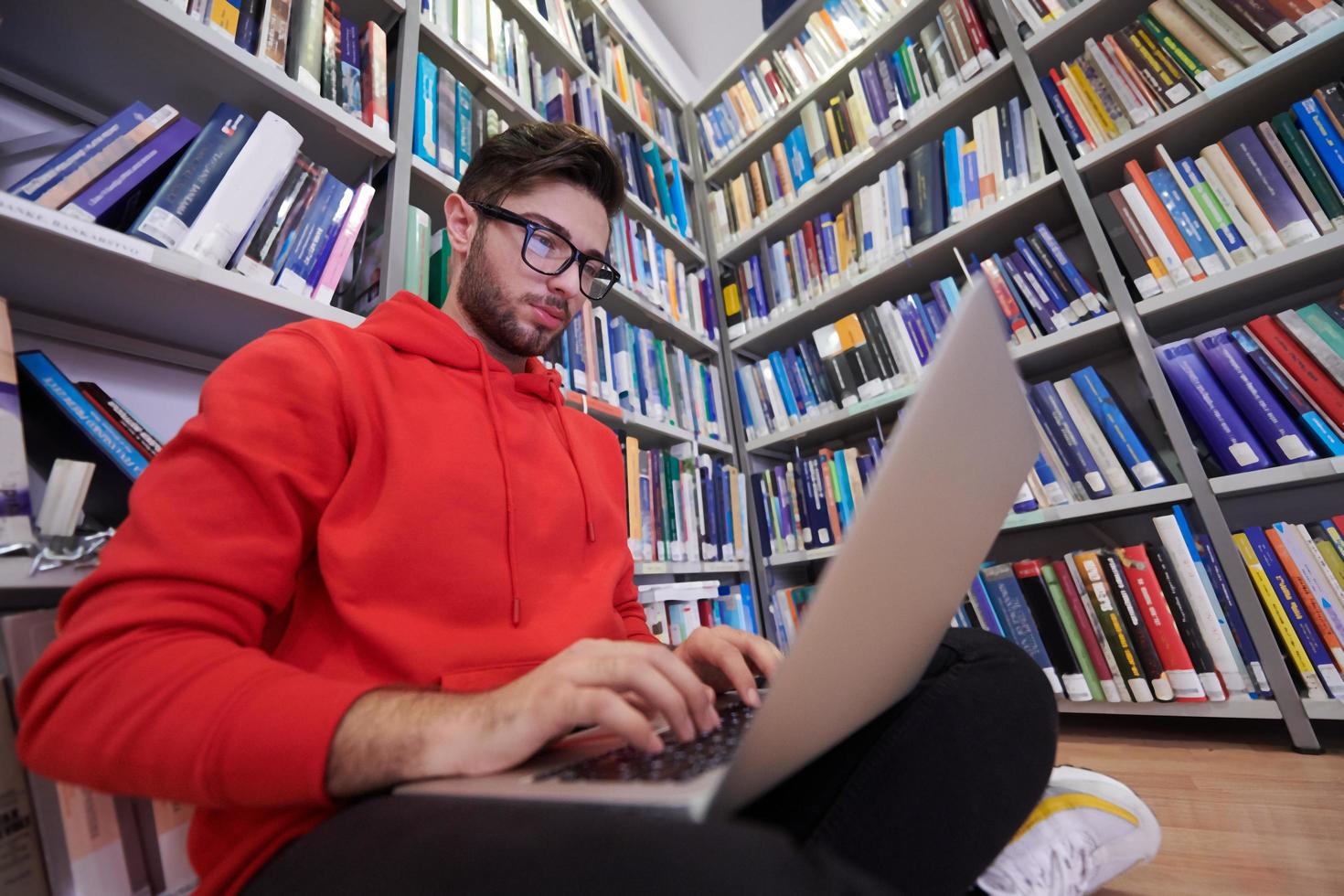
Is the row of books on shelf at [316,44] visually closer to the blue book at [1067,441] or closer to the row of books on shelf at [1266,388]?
the blue book at [1067,441]

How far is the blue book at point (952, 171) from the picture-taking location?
1.58m

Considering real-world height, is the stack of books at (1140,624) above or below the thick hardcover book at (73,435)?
below

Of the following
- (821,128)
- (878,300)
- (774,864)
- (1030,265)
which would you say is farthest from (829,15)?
(774,864)

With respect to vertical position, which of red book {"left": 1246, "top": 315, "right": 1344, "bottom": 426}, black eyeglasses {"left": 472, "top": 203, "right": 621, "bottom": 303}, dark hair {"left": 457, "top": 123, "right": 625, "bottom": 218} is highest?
dark hair {"left": 457, "top": 123, "right": 625, "bottom": 218}

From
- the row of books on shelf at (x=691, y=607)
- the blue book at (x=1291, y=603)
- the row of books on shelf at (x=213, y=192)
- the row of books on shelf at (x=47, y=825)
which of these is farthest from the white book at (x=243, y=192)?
the blue book at (x=1291, y=603)

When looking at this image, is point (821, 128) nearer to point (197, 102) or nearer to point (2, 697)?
point (197, 102)

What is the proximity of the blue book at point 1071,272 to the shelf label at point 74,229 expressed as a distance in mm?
1886

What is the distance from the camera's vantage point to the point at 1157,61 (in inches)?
51.3

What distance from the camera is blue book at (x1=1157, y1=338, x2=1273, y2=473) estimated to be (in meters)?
1.12

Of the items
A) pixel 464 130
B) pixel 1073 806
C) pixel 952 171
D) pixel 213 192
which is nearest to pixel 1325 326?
pixel 952 171

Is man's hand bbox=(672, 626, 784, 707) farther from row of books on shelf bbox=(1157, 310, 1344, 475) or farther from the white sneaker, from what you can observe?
row of books on shelf bbox=(1157, 310, 1344, 475)

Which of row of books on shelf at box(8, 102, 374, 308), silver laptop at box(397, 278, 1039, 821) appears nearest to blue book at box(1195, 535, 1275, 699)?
silver laptop at box(397, 278, 1039, 821)

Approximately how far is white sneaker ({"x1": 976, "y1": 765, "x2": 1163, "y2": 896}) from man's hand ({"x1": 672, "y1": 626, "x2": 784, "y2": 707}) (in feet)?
0.95

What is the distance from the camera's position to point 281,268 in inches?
34.4
